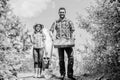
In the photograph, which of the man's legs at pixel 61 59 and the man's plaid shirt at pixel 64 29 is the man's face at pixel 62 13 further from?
the man's legs at pixel 61 59

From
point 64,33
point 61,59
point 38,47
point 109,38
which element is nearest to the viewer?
point 109,38

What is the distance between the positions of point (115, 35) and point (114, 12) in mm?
643

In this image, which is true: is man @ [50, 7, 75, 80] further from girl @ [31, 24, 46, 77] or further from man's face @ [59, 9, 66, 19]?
girl @ [31, 24, 46, 77]

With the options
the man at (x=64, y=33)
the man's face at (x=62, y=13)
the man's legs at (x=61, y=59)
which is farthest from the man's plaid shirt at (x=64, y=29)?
the man's legs at (x=61, y=59)

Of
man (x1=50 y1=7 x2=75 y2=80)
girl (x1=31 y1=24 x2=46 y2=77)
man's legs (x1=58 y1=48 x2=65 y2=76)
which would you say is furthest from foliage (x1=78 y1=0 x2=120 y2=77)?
girl (x1=31 y1=24 x2=46 y2=77)

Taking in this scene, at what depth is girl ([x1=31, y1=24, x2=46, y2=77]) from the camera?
8.17 meters

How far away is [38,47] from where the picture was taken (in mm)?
8156

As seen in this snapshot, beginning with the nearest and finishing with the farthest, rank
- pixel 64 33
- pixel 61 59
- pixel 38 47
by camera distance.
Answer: pixel 64 33, pixel 61 59, pixel 38 47

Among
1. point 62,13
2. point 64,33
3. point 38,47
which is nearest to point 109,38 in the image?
point 64,33

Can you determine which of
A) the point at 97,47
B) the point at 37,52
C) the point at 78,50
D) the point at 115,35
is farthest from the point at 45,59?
the point at 115,35

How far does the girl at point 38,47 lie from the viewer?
8172 millimetres

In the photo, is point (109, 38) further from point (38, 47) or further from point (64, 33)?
point (38, 47)

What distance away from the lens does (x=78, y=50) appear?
10008mm

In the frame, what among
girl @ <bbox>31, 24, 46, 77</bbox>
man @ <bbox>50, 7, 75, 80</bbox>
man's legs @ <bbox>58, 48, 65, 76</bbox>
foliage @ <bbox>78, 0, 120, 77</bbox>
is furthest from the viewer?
girl @ <bbox>31, 24, 46, 77</bbox>
